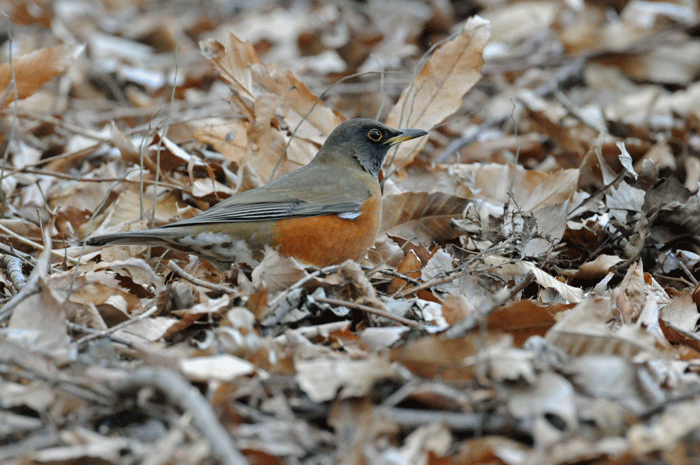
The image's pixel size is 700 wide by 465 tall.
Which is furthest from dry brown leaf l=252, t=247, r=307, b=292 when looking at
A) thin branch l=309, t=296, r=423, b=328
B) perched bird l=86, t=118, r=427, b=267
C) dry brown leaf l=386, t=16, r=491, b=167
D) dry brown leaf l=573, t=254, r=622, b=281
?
dry brown leaf l=386, t=16, r=491, b=167

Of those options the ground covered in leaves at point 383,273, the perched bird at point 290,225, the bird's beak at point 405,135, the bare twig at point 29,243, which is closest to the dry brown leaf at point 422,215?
the ground covered in leaves at point 383,273

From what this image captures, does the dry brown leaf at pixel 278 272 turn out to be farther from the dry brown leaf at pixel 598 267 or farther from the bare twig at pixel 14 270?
the dry brown leaf at pixel 598 267

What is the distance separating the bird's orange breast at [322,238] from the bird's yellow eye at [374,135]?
38.2 inches

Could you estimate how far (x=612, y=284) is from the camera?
4344 millimetres

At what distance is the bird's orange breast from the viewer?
14.9 feet

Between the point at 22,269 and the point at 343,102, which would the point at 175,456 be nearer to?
the point at 22,269

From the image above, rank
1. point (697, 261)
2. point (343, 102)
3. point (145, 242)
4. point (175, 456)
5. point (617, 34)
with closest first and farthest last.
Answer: point (175, 456) < point (145, 242) < point (697, 261) < point (343, 102) < point (617, 34)

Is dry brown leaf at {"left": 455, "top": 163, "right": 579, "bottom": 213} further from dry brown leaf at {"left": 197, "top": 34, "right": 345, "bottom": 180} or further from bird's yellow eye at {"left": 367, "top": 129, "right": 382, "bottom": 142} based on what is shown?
dry brown leaf at {"left": 197, "top": 34, "right": 345, "bottom": 180}

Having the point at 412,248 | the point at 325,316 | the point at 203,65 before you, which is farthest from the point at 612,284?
the point at 203,65

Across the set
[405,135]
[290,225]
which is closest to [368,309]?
[290,225]

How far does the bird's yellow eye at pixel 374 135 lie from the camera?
17.7 feet

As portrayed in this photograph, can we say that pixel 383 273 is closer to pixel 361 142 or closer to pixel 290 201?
pixel 290 201

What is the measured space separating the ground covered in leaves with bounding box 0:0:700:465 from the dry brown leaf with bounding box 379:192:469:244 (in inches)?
0.6

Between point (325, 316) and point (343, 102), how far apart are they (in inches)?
202
